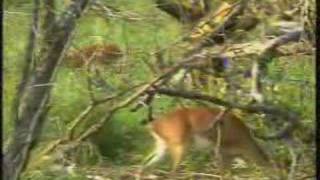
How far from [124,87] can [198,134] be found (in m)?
0.43

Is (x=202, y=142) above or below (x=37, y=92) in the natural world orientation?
below

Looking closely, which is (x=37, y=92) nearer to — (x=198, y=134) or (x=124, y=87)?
(x=124, y=87)

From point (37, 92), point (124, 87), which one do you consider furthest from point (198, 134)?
point (37, 92)

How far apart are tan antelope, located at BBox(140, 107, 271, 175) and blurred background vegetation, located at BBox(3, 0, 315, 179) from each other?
44mm

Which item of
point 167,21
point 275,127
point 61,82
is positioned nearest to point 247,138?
point 275,127

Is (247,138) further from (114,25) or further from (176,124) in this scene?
(114,25)

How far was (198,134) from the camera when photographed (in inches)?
133

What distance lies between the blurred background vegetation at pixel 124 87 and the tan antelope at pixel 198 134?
0.04m

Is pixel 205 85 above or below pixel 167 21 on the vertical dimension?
below

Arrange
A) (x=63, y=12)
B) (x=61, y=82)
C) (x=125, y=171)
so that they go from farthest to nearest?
(x=125, y=171), (x=61, y=82), (x=63, y=12)

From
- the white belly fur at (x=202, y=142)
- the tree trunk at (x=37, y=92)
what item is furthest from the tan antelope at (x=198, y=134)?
the tree trunk at (x=37, y=92)

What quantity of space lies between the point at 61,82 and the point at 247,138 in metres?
0.77

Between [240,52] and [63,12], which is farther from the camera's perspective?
[240,52]

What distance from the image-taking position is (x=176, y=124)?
328 cm
